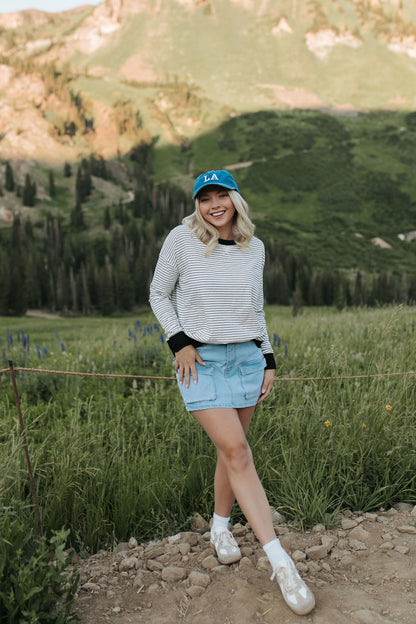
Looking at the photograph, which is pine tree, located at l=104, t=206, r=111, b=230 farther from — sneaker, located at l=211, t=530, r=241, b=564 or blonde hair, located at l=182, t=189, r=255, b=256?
sneaker, located at l=211, t=530, r=241, b=564

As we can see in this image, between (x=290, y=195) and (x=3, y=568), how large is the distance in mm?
145629

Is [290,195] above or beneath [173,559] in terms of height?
above

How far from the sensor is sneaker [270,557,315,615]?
2482mm

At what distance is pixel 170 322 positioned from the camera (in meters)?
2.94

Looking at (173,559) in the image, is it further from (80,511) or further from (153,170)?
(153,170)

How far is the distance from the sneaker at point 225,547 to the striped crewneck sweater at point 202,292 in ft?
4.38

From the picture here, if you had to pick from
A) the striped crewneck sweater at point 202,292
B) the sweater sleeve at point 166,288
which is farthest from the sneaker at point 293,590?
the sweater sleeve at point 166,288

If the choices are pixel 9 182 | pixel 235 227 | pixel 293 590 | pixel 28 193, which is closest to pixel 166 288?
pixel 235 227

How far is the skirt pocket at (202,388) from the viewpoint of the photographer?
287 centimetres

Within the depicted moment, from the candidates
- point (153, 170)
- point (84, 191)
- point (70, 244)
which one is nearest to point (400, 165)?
point (153, 170)

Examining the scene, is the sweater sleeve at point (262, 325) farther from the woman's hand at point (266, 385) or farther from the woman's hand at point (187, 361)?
the woman's hand at point (187, 361)

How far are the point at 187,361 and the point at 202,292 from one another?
0.44 metres

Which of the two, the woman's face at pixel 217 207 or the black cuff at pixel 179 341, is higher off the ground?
the woman's face at pixel 217 207

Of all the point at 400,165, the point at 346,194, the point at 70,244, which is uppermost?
the point at 400,165
